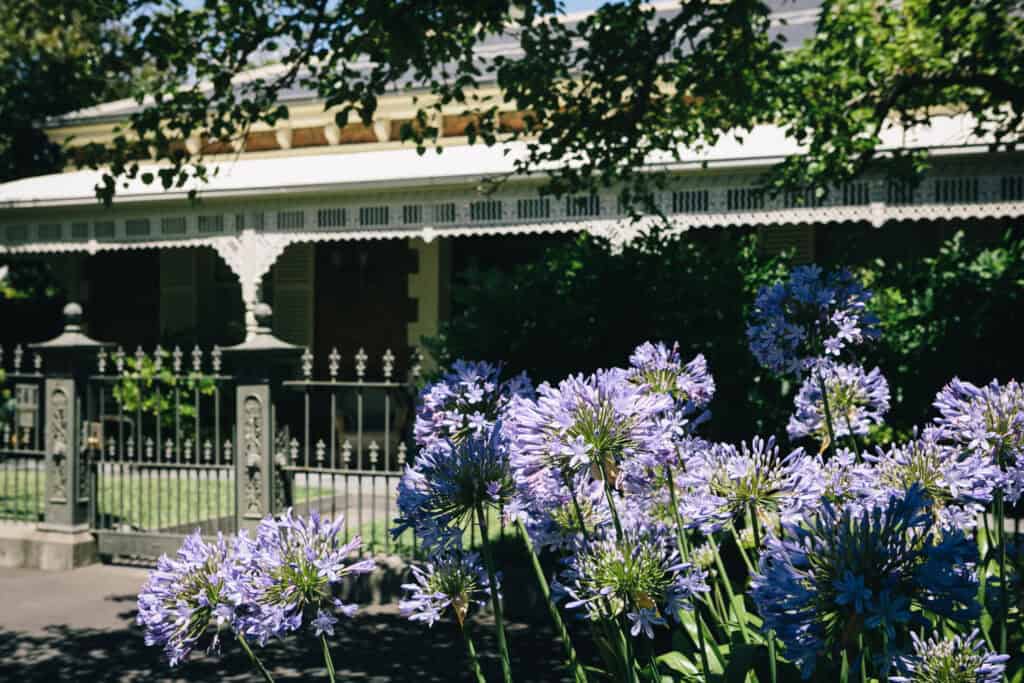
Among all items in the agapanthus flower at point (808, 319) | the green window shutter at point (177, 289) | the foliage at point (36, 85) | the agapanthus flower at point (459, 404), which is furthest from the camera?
the foliage at point (36, 85)

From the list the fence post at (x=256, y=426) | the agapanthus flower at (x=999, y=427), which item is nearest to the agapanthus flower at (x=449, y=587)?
the agapanthus flower at (x=999, y=427)

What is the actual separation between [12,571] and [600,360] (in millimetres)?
5324

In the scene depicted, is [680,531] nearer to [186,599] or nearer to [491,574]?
[491,574]

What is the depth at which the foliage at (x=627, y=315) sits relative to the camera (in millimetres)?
6320

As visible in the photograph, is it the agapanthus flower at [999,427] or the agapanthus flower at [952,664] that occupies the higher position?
the agapanthus flower at [999,427]

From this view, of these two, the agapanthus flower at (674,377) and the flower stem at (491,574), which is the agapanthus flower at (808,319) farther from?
the flower stem at (491,574)

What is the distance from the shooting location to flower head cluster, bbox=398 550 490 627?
88.5 inches

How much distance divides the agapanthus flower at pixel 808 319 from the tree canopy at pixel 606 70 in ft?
11.6

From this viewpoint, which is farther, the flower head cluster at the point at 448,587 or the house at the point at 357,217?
the house at the point at 357,217

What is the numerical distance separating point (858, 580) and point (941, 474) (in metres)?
0.86

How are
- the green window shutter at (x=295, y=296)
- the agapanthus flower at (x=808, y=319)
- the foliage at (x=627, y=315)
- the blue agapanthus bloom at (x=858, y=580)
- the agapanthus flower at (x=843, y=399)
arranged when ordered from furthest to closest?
the green window shutter at (x=295, y=296) < the foliage at (x=627, y=315) < the agapanthus flower at (x=843, y=399) < the agapanthus flower at (x=808, y=319) < the blue agapanthus bloom at (x=858, y=580)

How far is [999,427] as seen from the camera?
2.21 m

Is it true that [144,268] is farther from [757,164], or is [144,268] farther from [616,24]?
[616,24]

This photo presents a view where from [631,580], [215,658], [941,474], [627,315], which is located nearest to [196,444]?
[215,658]
